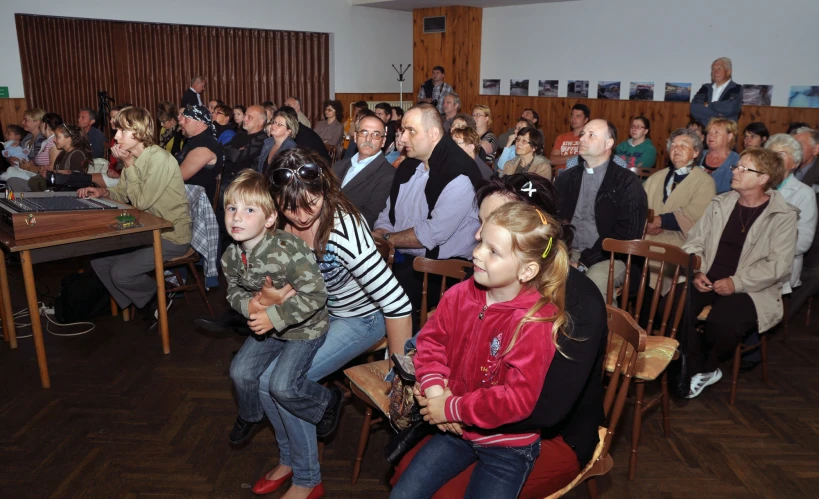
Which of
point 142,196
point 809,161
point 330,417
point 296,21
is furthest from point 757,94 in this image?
point 330,417

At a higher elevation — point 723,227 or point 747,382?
point 723,227

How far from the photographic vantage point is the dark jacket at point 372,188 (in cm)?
415

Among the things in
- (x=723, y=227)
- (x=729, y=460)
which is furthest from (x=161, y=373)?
(x=723, y=227)

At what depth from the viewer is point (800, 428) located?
3258mm

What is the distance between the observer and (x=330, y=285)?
8.38 ft

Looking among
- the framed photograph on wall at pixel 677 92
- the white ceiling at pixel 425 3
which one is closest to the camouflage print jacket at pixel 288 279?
the framed photograph on wall at pixel 677 92

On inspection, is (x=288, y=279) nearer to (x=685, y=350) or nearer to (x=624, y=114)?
(x=685, y=350)

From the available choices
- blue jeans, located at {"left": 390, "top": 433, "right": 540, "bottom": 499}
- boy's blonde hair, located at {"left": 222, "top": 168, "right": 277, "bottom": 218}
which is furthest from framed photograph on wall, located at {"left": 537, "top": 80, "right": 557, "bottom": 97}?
blue jeans, located at {"left": 390, "top": 433, "right": 540, "bottom": 499}

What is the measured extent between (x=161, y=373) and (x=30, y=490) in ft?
3.67

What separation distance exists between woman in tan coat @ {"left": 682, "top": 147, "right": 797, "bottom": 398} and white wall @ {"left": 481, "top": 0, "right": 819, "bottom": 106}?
5.44 metres

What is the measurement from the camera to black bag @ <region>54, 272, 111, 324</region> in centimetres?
441

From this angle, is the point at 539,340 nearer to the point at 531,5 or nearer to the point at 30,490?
the point at 30,490

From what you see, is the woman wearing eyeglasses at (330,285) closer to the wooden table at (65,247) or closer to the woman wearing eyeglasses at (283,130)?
the wooden table at (65,247)

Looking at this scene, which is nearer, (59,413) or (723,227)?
(59,413)
